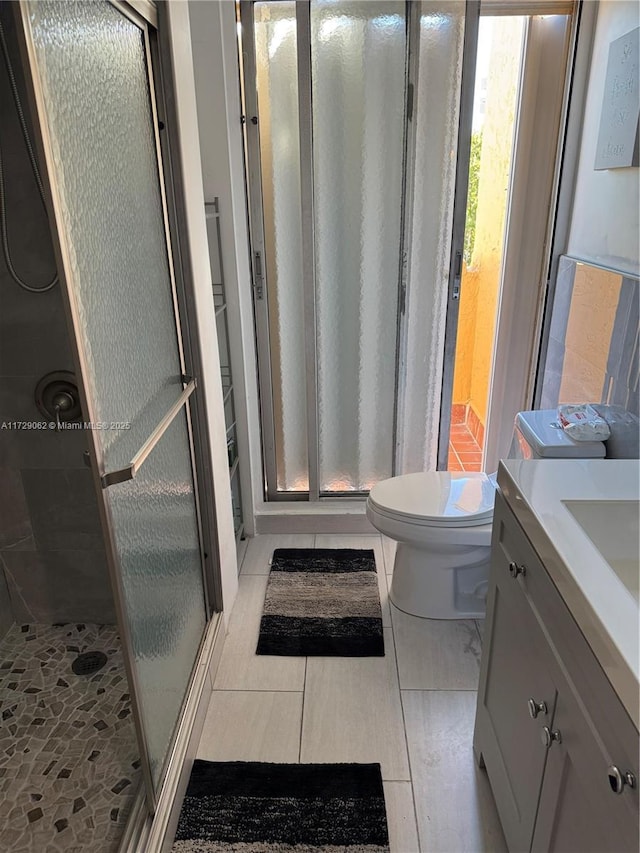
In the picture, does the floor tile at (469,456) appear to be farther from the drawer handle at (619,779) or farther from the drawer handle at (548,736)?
the drawer handle at (619,779)

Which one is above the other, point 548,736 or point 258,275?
point 258,275

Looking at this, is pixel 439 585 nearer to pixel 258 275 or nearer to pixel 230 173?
pixel 258 275

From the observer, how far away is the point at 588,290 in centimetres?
202

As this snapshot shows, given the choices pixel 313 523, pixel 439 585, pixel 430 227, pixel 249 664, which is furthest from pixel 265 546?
pixel 430 227

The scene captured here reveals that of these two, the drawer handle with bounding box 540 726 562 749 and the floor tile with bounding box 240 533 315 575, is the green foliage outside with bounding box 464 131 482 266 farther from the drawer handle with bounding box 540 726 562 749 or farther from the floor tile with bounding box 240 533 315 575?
the drawer handle with bounding box 540 726 562 749

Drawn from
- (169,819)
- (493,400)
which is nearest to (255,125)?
(493,400)

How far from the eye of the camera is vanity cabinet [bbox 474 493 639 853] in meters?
0.82

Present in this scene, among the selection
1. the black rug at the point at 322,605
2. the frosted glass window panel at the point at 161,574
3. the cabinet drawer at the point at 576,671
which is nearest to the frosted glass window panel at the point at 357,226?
the black rug at the point at 322,605

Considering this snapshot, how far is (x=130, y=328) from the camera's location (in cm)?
130

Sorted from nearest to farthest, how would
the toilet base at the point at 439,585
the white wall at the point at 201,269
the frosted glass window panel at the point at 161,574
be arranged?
the frosted glass window panel at the point at 161,574 → the white wall at the point at 201,269 → the toilet base at the point at 439,585

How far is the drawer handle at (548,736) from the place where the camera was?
101 cm

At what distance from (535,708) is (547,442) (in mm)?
842

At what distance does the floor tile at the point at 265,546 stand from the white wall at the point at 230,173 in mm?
231

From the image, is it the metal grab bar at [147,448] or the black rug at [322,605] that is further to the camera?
the black rug at [322,605]
